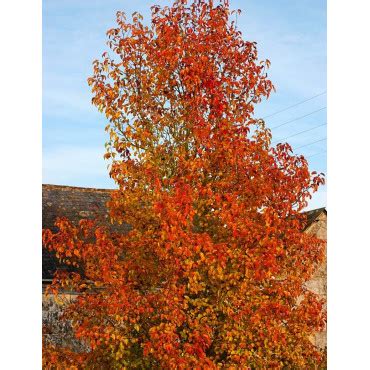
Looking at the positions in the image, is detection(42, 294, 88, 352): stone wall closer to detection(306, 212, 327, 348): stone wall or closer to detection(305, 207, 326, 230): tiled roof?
detection(306, 212, 327, 348): stone wall

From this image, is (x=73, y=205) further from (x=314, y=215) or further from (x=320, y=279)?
(x=320, y=279)

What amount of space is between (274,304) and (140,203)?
2237 millimetres

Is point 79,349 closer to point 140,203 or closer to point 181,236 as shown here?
point 140,203

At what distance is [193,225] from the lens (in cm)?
869

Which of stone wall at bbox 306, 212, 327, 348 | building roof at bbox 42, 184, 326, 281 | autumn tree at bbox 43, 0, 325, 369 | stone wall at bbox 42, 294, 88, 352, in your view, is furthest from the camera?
stone wall at bbox 306, 212, 327, 348

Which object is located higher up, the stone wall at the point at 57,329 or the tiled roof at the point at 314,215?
the tiled roof at the point at 314,215

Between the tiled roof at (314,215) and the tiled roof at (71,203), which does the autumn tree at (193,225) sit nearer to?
the tiled roof at (71,203)

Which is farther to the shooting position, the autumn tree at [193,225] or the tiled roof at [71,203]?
the tiled roof at [71,203]

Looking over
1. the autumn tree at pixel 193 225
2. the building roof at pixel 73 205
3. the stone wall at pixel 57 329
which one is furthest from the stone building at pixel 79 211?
the autumn tree at pixel 193 225

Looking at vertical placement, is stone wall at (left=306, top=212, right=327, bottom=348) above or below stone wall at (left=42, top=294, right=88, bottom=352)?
above

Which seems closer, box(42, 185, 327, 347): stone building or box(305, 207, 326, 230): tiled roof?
box(42, 185, 327, 347): stone building

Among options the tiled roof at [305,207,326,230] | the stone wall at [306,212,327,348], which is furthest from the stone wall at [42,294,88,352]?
the tiled roof at [305,207,326,230]

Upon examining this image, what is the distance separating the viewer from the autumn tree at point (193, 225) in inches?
312

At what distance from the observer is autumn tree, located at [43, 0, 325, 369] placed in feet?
26.0
